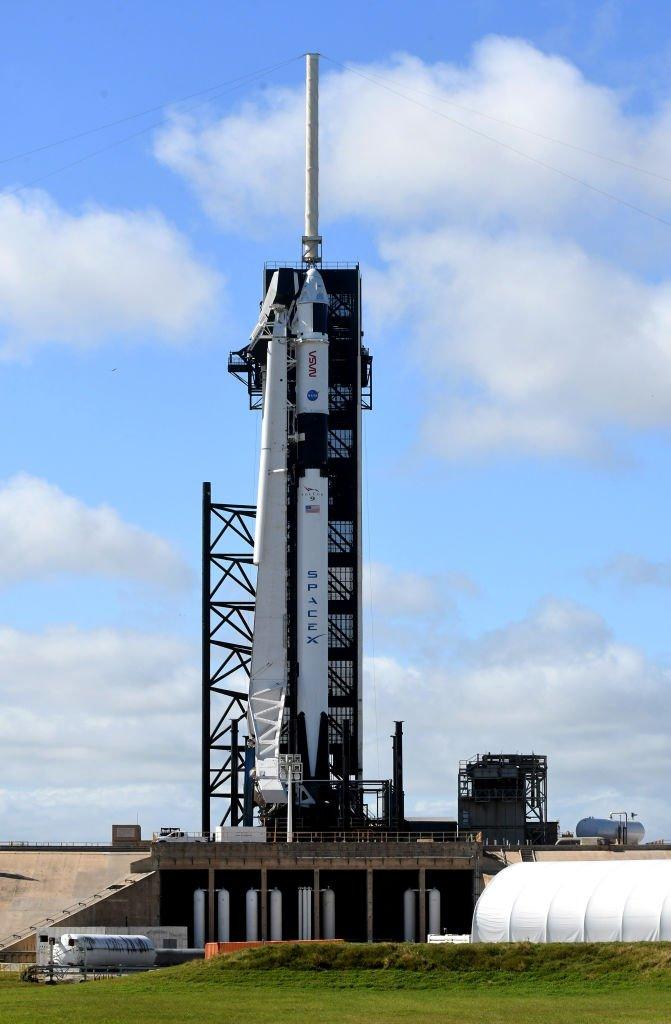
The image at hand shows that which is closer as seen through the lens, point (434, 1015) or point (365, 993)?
point (434, 1015)

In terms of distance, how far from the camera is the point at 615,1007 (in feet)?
175

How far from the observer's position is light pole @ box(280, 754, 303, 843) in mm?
90062

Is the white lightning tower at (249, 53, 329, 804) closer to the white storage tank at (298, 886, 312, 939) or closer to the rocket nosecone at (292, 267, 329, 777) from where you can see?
the rocket nosecone at (292, 267, 329, 777)

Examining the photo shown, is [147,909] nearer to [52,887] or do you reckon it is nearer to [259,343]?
[52,887]

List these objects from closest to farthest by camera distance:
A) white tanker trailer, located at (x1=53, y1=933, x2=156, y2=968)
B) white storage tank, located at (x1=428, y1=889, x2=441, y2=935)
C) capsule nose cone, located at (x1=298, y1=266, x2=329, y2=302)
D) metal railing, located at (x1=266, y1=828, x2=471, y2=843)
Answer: white tanker trailer, located at (x1=53, y1=933, x2=156, y2=968)
white storage tank, located at (x1=428, y1=889, x2=441, y2=935)
metal railing, located at (x1=266, y1=828, x2=471, y2=843)
capsule nose cone, located at (x1=298, y1=266, x2=329, y2=302)

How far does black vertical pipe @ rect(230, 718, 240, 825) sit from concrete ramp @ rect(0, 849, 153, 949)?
35.3 feet

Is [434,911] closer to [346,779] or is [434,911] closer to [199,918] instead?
[346,779]

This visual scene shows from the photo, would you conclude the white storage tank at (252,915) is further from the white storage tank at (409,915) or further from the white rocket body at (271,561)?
the white rocket body at (271,561)

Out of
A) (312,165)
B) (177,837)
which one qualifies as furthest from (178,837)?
(312,165)

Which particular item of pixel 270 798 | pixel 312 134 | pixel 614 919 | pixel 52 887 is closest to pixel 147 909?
pixel 52 887

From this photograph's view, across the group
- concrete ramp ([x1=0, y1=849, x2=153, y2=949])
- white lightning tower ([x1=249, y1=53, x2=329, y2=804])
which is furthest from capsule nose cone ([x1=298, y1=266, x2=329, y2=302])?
concrete ramp ([x1=0, y1=849, x2=153, y2=949])

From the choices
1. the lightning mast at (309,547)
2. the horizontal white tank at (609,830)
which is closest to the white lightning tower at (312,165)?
the lightning mast at (309,547)

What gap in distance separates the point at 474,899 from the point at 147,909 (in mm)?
15996

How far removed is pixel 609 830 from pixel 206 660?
25.4 meters
